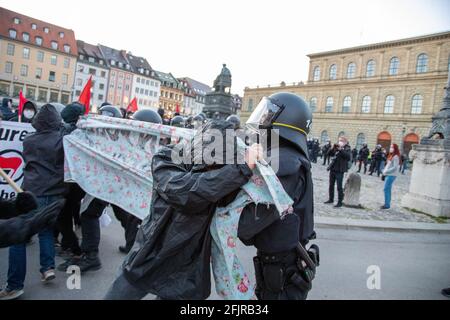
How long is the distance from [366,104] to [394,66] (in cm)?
762

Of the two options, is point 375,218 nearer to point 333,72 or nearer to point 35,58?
point 333,72

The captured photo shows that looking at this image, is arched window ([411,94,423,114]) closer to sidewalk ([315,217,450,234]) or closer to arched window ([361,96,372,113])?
arched window ([361,96,372,113])

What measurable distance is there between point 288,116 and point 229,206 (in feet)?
2.73

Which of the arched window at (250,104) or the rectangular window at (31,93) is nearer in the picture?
the rectangular window at (31,93)

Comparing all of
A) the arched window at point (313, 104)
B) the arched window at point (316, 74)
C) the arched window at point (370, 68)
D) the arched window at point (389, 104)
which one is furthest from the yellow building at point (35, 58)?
the arched window at point (389, 104)

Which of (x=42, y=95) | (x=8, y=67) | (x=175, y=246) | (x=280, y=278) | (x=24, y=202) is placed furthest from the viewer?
(x=42, y=95)

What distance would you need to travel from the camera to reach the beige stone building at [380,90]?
4309 cm

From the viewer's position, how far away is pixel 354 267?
4758 millimetres

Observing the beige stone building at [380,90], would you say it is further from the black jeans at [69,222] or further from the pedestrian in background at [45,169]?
the pedestrian in background at [45,169]

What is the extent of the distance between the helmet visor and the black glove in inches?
72.5

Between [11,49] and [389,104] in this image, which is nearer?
[389,104]

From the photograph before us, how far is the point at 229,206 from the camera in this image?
177 cm

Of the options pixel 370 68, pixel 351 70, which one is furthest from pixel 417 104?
pixel 351 70

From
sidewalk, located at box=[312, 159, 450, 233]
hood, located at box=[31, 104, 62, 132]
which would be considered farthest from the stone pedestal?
hood, located at box=[31, 104, 62, 132]
